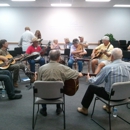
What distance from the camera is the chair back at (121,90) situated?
6.50 feet

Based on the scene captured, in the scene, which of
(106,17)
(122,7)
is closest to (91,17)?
(106,17)

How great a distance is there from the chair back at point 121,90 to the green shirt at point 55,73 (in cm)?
58

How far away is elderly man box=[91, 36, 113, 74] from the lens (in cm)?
415

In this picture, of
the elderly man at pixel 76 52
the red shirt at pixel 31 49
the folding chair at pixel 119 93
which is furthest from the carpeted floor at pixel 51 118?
the elderly man at pixel 76 52

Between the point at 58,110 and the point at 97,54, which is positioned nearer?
the point at 58,110

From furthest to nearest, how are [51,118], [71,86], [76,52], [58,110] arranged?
[76,52], [58,110], [51,118], [71,86]

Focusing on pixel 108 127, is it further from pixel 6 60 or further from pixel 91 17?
pixel 91 17

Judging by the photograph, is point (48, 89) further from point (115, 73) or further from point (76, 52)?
point (76, 52)

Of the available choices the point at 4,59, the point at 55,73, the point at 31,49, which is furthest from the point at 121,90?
the point at 31,49

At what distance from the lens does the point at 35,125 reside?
231cm

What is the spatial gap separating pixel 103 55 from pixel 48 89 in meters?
2.61

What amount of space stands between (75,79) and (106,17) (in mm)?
6853

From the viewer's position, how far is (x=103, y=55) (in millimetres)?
4270

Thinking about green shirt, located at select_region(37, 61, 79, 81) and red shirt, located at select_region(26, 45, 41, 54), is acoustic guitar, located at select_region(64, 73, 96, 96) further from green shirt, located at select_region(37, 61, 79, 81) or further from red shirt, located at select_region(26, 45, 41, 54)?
red shirt, located at select_region(26, 45, 41, 54)
